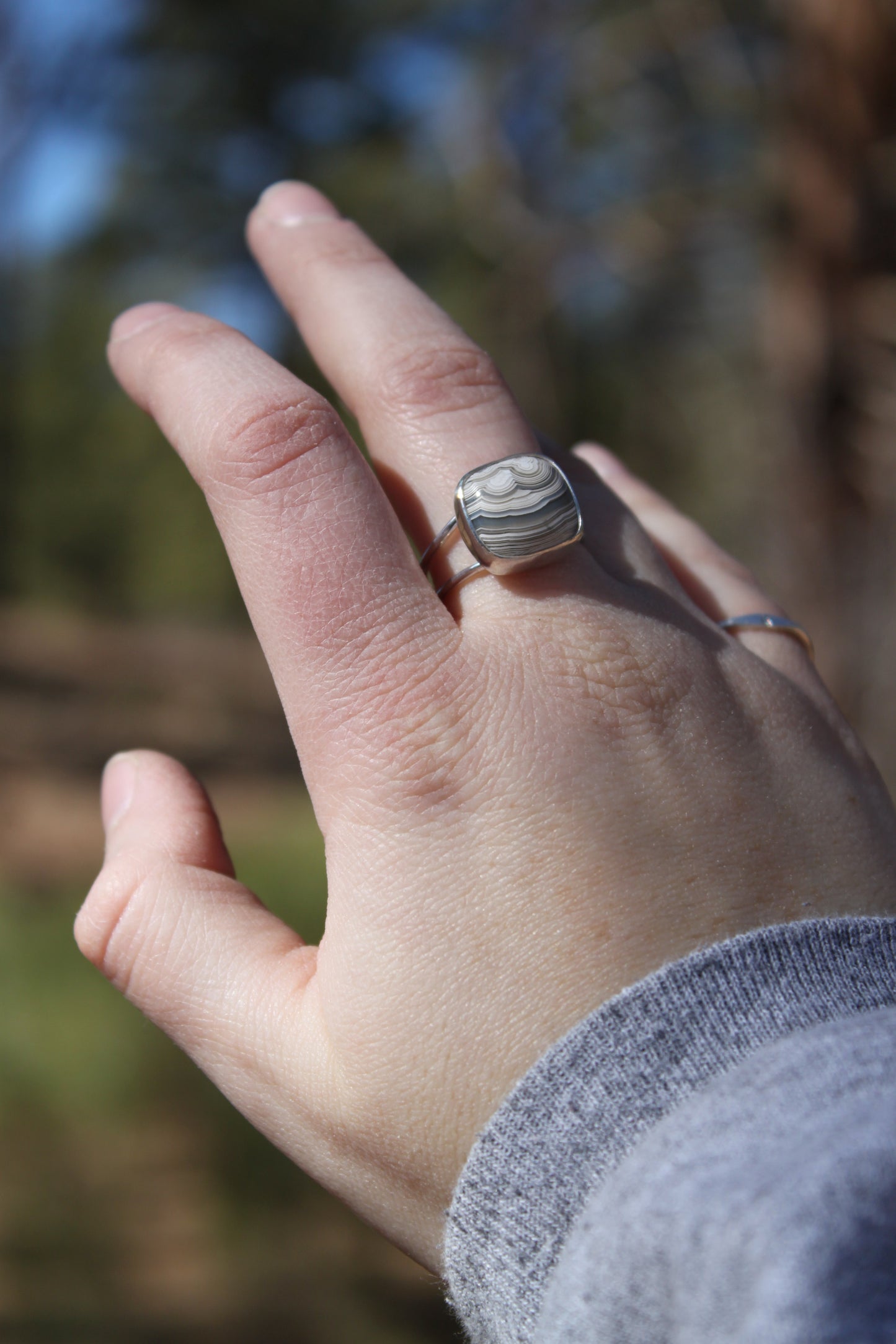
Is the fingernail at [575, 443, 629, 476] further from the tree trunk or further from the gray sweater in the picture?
the tree trunk

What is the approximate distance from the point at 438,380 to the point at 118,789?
0.68 metres

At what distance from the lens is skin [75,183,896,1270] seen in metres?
0.97

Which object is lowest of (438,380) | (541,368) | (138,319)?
(541,368)

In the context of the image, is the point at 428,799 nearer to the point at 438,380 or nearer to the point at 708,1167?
the point at 708,1167

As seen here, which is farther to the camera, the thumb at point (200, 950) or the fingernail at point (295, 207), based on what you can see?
the fingernail at point (295, 207)

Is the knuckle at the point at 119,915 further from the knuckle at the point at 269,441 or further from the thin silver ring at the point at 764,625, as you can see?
the thin silver ring at the point at 764,625

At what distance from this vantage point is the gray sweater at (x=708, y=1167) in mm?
651

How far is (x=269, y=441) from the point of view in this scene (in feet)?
3.69

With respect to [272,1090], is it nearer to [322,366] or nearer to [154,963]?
[154,963]

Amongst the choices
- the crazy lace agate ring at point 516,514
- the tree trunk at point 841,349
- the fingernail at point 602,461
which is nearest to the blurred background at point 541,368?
the tree trunk at point 841,349

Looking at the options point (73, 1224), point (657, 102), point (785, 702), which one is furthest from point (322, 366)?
point (73, 1224)

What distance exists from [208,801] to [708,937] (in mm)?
659

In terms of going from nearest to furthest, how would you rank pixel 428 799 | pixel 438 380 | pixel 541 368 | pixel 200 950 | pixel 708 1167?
pixel 708 1167 → pixel 428 799 → pixel 200 950 → pixel 438 380 → pixel 541 368

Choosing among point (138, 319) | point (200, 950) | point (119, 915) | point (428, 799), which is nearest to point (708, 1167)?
point (428, 799)
